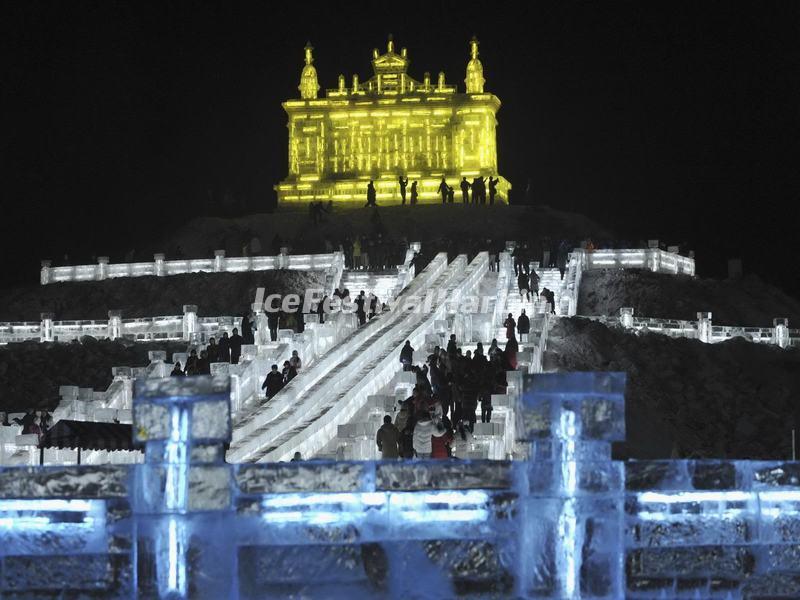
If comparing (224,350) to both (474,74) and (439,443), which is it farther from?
(474,74)


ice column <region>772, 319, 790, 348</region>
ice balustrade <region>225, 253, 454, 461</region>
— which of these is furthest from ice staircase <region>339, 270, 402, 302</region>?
ice balustrade <region>225, 253, 454, 461</region>

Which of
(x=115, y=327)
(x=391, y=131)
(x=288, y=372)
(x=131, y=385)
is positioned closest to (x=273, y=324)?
(x=115, y=327)

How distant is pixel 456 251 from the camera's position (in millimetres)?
49031

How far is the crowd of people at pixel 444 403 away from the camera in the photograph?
2100cm

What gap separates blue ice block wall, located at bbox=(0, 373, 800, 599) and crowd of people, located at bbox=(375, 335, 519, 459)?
7436mm

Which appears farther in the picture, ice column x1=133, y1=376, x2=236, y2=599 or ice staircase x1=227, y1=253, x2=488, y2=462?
ice staircase x1=227, y1=253, x2=488, y2=462

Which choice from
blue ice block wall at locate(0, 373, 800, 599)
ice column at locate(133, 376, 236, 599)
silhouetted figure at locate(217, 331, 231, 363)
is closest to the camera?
ice column at locate(133, 376, 236, 599)

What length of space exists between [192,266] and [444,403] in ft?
84.0

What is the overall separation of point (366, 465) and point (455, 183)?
5845cm

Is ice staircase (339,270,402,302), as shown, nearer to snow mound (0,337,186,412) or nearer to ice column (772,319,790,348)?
snow mound (0,337,186,412)

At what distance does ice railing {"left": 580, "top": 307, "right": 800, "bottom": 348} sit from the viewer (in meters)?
40.9

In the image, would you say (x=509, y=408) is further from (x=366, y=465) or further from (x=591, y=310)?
(x=591, y=310)

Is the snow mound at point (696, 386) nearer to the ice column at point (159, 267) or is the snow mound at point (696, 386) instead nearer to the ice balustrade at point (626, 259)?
the ice balustrade at point (626, 259)

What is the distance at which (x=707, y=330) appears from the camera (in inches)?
1612
